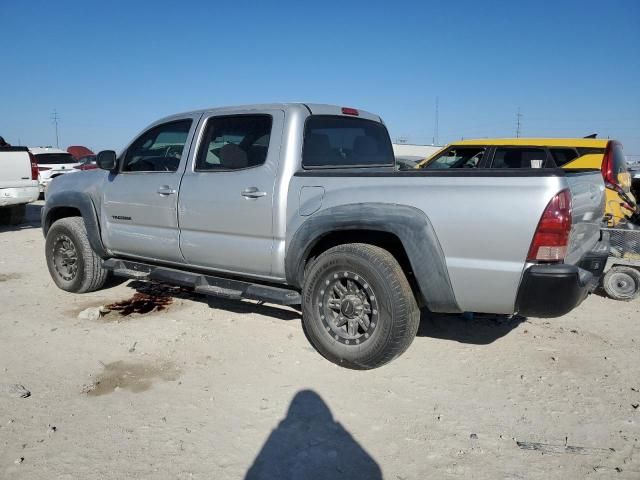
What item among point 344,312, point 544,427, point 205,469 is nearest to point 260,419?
point 205,469

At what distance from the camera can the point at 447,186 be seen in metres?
3.35

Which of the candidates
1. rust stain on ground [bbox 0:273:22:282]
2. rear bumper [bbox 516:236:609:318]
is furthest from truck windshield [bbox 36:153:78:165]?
rear bumper [bbox 516:236:609:318]

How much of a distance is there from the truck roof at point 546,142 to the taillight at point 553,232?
4826 millimetres

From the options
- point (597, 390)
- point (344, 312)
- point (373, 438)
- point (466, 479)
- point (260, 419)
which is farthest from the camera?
point (344, 312)

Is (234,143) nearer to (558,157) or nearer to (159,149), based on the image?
(159,149)

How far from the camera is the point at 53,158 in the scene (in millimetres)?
16703

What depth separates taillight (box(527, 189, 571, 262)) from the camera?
3047 mm

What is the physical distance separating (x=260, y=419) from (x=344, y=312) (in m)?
1.02

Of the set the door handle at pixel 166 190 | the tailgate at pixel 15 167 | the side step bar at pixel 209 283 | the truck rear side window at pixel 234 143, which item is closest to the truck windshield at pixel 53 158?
the tailgate at pixel 15 167

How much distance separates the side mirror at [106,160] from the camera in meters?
5.23

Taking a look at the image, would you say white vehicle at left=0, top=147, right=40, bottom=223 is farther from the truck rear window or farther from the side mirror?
the truck rear window

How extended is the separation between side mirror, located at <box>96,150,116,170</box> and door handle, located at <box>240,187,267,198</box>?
184 cm

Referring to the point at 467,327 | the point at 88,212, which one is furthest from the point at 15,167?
the point at 467,327

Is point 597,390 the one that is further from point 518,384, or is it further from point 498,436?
point 498,436
